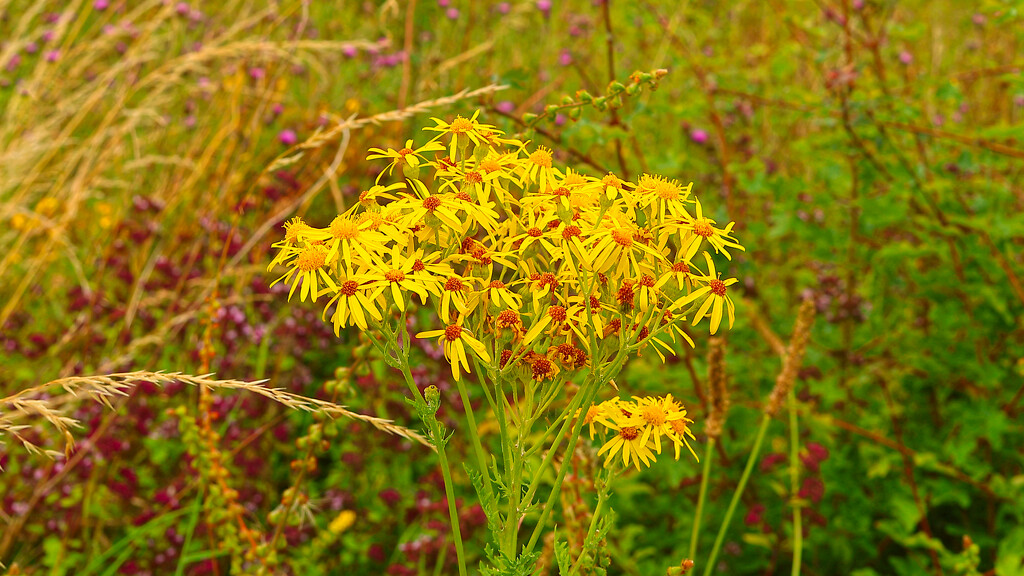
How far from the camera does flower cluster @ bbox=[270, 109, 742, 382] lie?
1.12 m

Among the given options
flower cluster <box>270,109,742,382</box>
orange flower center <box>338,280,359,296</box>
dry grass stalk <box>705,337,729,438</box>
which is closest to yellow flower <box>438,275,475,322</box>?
flower cluster <box>270,109,742,382</box>

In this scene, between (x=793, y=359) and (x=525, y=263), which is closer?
(x=525, y=263)

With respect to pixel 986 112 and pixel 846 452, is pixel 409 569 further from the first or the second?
pixel 986 112

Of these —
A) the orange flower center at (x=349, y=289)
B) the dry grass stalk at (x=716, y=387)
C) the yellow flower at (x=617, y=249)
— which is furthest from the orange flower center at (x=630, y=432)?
the dry grass stalk at (x=716, y=387)

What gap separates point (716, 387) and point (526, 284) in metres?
0.89

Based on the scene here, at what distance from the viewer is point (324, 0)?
552 centimetres

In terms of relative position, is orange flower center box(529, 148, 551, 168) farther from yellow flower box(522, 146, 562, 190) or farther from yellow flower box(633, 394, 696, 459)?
yellow flower box(633, 394, 696, 459)

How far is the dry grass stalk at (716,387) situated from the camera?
6.38 ft

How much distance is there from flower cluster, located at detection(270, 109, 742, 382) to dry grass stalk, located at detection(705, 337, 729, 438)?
0.71 m

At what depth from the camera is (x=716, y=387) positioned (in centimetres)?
196

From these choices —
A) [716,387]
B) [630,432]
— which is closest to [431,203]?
[630,432]

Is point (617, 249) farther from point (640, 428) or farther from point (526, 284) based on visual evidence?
point (640, 428)

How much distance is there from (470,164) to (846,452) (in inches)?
92.2

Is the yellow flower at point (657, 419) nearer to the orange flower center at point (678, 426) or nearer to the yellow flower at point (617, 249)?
the orange flower center at point (678, 426)
